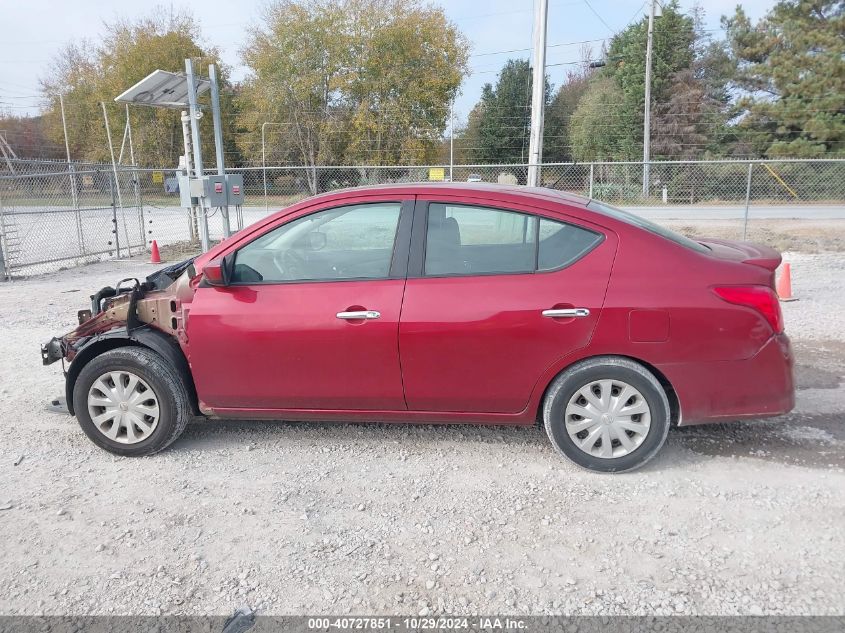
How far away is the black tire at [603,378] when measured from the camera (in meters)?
3.65

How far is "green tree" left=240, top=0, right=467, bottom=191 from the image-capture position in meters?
36.6

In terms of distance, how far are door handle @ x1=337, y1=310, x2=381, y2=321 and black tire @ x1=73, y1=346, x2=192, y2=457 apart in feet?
3.80

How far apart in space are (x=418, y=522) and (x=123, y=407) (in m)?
2.07

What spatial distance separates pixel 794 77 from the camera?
34.0 meters

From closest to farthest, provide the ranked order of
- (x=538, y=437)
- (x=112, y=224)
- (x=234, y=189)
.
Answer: (x=538, y=437) → (x=234, y=189) → (x=112, y=224)

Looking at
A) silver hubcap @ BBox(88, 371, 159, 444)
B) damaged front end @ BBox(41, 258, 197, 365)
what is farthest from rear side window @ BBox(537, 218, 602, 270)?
silver hubcap @ BBox(88, 371, 159, 444)

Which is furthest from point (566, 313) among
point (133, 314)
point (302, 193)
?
point (302, 193)

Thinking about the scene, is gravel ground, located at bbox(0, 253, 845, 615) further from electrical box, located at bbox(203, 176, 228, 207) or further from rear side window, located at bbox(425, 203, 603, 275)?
electrical box, located at bbox(203, 176, 228, 207)

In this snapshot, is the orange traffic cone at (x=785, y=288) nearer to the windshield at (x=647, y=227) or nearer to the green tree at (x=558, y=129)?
the windshield at (x=647, y=227)

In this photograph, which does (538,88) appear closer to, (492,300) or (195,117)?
(195,117)

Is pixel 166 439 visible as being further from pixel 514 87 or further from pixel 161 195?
pixel 514 87

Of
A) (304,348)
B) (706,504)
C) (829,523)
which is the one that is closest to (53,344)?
(304,348)

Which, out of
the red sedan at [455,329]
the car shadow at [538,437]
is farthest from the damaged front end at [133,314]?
the car shadow at [538,437]

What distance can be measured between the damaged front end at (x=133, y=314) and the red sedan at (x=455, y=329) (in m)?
0.02
